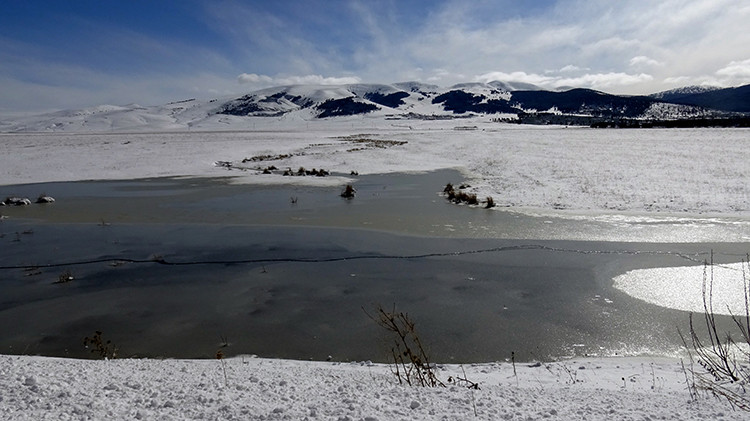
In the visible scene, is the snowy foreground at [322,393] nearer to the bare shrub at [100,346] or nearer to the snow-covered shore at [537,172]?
the bare shrub at [100,346]

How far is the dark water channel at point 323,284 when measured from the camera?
689cm

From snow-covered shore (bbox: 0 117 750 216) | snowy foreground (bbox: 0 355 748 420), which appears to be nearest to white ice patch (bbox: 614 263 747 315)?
snowy foreground (bbox: 0 355 748 420)

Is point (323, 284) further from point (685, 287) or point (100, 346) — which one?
point (685, 287)

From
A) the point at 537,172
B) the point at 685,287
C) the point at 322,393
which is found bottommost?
the point at 685,287

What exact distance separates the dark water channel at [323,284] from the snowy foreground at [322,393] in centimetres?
110

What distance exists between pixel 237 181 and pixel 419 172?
11934 mm

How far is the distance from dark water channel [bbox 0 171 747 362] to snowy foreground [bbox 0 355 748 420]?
3.62ft

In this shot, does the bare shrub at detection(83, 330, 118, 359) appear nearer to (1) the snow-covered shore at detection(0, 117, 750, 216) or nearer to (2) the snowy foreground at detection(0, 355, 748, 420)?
(2) the snowy foreground at detection(0, 355, 748, 420)

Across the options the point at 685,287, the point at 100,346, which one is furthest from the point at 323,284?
the point at 685,287

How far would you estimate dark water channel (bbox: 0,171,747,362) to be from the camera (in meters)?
6.89

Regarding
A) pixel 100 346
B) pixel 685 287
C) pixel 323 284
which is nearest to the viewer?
pixel 100 346

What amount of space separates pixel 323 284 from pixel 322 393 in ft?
15.9

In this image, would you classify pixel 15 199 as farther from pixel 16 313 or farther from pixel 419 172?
pixel 419 172

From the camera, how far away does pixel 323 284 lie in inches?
368
